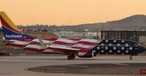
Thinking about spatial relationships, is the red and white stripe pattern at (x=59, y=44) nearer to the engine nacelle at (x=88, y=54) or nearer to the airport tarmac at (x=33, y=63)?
the engine nacelle at (x=88, y=54)

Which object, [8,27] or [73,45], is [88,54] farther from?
[8,27]

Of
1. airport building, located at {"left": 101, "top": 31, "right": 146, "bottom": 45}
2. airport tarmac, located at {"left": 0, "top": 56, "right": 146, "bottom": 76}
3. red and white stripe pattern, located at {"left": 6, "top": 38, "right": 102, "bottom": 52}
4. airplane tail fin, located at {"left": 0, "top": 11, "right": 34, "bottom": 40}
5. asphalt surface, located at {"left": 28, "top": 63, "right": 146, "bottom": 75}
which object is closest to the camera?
airport tarmac, located at {"left": 0, "top": 56, "right": 146, "bottom": 76}

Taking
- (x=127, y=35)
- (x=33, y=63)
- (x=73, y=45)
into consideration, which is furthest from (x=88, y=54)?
(x=127, y=35)

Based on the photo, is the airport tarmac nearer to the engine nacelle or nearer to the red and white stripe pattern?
the engine nacelle

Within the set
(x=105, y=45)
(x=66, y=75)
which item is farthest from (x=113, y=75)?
(x=105, y=45)

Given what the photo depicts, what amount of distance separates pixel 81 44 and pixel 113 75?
103 feet

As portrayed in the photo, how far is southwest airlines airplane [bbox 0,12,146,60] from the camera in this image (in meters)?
64.1

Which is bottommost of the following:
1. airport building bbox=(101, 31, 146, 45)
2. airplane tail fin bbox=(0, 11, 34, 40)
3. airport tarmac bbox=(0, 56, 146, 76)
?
airport tarmac bbox=(0, 56, 146, 76)

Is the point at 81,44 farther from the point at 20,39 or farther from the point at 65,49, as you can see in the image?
the point at 20,39

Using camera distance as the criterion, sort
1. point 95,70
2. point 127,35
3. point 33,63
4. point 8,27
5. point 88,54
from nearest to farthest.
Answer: point 95,70 < point 33,63 < point 88,54 < point 8,27 < point 127,35

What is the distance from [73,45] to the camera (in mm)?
65500

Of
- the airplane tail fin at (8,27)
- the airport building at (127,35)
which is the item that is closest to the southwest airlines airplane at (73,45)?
the airplane tail fin at (8,27)

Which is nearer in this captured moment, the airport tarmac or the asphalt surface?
the airport tarmac

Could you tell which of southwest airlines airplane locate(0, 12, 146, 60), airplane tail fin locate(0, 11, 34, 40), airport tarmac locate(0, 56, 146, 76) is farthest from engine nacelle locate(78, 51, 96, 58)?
airplane tail fin locate(0, 11, 34, 40)
